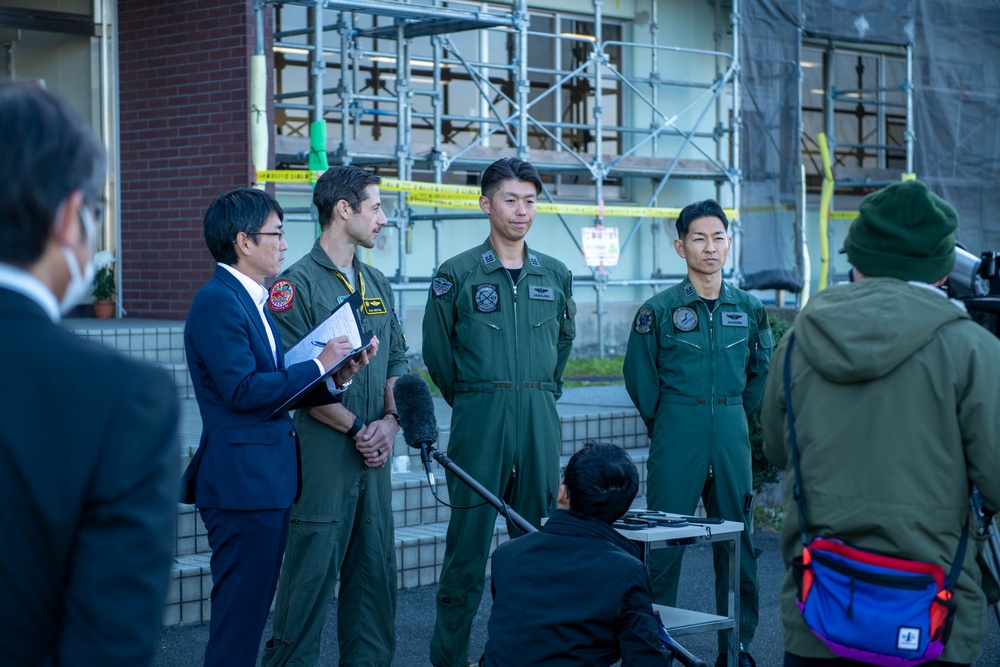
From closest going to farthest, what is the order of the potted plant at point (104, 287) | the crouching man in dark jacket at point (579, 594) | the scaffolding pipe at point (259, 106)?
the crouching man in dark jacket at point (579, 594), the scaffolding pipe at point (259, 106), the potted plant at point (104, 287)

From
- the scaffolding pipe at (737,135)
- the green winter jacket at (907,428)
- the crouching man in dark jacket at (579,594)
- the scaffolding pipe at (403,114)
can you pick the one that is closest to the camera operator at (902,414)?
the green winter jacket at (907,428)

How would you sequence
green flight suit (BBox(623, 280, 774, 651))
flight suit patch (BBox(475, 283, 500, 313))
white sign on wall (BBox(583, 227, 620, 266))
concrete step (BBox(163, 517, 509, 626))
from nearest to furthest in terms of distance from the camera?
flight suit patch (BBox(475, 283, 500, 313))
green flight suit (BBox(623, 280, 774, 651))
concrete step (BBox(163, 517, 509, 626))
white sign on wall (BBox(583, 227, 620, 266))

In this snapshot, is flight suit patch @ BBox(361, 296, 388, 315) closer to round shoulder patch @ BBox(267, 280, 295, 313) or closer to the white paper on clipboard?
round shoulder patch @ BBox(267, 280, 295, 313)

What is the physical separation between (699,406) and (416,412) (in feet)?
5.02

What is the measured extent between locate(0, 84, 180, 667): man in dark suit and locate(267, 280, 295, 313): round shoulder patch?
107 inches

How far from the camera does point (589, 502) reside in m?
3.45

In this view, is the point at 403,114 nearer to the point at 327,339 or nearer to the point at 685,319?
the point at 685,319

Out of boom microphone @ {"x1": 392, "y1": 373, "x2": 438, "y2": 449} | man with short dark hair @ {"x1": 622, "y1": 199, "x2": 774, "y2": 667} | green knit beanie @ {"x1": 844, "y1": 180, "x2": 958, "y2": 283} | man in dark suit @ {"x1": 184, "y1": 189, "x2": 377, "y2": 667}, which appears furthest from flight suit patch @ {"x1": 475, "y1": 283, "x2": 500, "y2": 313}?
green knit beanie @ {"x1": 844, "y1": 180, "x2": 958, "y2": 283}

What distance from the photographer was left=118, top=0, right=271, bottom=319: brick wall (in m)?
9.48

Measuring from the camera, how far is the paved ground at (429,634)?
5059mm

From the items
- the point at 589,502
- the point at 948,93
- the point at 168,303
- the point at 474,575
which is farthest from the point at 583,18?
the point at 589,502

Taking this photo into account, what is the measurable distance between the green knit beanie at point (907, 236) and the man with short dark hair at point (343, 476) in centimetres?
204

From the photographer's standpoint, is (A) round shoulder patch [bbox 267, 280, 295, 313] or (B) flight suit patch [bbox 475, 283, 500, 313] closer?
(A) round shoulder patch [bbox 267, 280, 295, 313]

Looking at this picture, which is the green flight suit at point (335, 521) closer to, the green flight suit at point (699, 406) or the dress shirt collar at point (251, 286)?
the dress shirt collar at point (251, 286)
